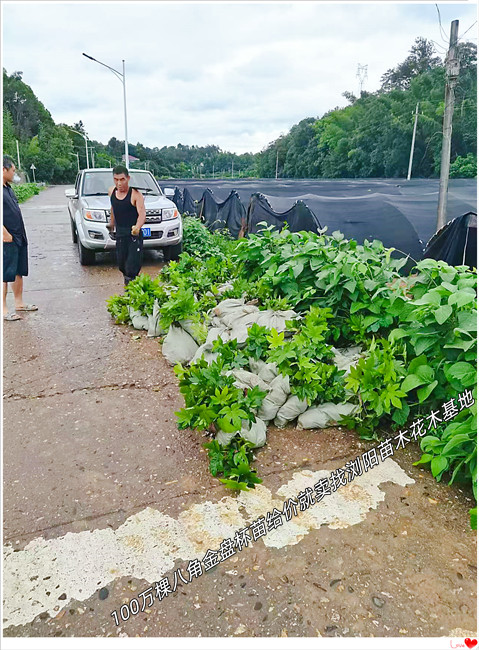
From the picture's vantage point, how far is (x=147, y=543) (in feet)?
7.51

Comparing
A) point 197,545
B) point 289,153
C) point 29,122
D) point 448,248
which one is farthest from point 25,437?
point 29,122

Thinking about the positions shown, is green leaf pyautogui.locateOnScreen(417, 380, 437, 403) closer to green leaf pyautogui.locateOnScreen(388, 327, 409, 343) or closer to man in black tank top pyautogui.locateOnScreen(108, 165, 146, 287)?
green leaf pyautogui.locateOnScreen(388, 327, 409, 343)

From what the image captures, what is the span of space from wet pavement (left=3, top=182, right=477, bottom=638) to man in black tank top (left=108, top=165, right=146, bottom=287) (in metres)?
2.48

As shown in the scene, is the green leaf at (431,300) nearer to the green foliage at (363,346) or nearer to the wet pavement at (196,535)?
the green foliage at (363,346)

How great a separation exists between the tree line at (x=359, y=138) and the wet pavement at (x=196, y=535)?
17416 millimetres

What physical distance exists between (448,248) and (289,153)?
212 feet

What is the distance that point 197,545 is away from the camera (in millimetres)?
2273

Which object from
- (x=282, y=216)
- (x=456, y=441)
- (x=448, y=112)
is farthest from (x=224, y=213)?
(x=456, y=441)

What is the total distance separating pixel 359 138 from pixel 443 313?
50.4 metres

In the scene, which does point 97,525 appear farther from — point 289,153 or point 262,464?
point 289,153

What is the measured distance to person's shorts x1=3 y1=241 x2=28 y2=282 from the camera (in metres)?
5.13

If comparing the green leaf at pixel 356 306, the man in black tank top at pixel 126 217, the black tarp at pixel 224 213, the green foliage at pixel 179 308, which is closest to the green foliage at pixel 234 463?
the green leaf at pixel 356 306

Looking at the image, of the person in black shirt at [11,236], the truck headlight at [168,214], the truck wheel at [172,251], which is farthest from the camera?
the truck wheel at [172,251]

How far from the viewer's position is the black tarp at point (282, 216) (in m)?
7.15
